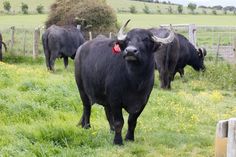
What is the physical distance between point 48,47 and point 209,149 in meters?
12.0

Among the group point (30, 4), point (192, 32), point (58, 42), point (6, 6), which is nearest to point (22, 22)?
point (6, 6)

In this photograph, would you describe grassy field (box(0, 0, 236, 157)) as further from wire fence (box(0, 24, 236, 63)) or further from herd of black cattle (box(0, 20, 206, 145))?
wire fence (box(0, 24, 236, 63))

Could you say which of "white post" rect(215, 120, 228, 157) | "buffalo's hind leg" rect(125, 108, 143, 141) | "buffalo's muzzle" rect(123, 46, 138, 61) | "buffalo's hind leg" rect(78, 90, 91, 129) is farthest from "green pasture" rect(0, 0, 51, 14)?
"white post" rect(215, 120, 228, 157)

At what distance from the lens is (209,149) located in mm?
7539

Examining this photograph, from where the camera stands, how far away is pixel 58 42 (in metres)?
18.6

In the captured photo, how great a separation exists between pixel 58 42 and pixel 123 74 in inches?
453

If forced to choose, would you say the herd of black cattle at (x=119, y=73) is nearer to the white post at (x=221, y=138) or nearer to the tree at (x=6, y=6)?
the white post at (x=221, y=138)

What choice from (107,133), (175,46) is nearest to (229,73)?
(175,46)

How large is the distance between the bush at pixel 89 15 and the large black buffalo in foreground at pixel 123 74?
58.7 ft

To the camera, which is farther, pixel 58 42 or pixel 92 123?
pixel 58 42

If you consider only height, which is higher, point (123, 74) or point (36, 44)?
point (123, 74)

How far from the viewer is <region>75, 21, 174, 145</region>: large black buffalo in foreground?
7.23 metres

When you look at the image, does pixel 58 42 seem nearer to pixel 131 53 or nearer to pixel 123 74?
pixel 123 74

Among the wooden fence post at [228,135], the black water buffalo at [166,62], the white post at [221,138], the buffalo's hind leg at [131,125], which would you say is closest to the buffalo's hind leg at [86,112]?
the buffalo's hind leg at [131,125]
